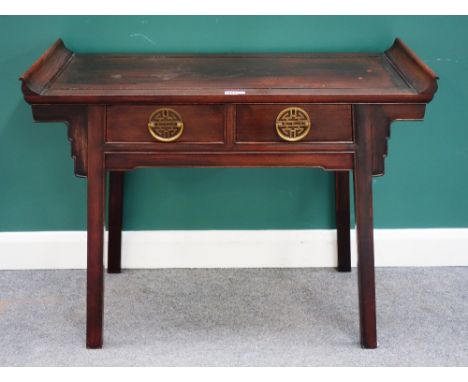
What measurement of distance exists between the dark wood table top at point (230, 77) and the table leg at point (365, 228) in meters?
0.11

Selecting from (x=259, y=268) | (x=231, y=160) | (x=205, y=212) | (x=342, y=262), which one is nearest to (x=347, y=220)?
(x=342, y=262)

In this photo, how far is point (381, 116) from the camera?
1.78 metres

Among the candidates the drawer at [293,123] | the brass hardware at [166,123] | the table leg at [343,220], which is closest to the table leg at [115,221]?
the brass hardware at [166,123]

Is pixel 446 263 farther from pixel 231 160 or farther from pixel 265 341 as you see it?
pixel 231 160

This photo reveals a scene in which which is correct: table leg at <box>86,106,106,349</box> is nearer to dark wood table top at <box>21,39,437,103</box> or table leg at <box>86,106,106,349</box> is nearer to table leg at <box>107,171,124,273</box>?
dark wood table top at <box>21,39,437,103</box>

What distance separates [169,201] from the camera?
239 centimetres

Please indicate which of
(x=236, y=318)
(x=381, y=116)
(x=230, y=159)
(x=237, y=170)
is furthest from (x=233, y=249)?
(x=381, y=116)

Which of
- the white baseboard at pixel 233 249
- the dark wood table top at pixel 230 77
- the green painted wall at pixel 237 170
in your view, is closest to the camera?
the dark wood table top at pixel 230 77

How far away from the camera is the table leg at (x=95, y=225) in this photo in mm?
1769

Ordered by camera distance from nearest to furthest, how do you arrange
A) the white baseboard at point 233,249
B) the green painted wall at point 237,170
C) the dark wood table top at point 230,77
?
the dark wood table top at point 230,77, the green painted wall at point 237,170, the white baseboard at point 233,249

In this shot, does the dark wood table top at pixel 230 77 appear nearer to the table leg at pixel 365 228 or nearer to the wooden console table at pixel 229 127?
the wooden console table at pixel 229 127

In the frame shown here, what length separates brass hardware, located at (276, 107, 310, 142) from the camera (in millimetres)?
1768

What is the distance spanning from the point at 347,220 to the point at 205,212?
1.74 feet

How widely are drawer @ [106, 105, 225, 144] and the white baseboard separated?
2.26 ft
